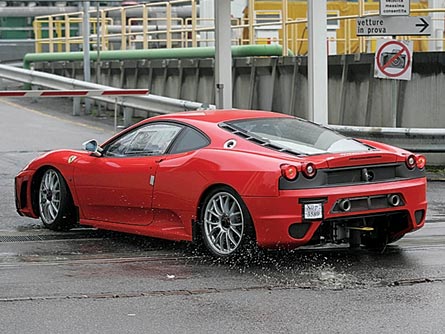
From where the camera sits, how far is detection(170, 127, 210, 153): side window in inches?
382

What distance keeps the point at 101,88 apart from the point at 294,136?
576 inches

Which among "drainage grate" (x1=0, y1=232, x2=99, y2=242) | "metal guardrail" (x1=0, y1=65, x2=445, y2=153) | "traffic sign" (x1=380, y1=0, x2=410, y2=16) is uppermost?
"traffic sign" (x1=380, y1=0, x2=410, y2=16)

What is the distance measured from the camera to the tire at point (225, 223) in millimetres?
8984

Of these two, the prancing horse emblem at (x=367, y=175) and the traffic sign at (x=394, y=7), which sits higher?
the traffic sign at (x=394, y=7)

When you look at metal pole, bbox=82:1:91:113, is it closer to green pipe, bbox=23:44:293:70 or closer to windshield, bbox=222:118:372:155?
green pipe, bbox=23:44:293:70

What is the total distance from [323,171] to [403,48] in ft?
27.2

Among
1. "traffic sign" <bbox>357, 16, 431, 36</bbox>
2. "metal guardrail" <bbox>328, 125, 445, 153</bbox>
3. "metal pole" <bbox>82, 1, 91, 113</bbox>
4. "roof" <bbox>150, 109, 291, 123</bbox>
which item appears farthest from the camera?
"metal pole" <bbox>82, 1, 91, 113</bbox>

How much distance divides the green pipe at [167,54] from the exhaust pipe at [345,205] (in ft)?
44.3

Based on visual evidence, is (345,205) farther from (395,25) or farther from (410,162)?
(395,25)

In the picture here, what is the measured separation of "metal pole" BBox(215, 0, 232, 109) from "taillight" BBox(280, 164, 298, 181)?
8676 mm

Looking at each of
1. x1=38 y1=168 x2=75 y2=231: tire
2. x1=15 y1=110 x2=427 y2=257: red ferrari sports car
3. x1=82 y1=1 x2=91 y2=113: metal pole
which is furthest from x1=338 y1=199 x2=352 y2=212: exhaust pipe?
x1=82 y1=1 x2=91 y2=113: metal pole

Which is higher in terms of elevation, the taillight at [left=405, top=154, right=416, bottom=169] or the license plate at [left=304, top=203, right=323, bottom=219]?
the taillight at [left=405, top=154, right=416, bottom=169]

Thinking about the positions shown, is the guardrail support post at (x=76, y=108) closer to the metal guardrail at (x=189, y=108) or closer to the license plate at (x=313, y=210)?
the metal guardrail at (x=189, y=108)

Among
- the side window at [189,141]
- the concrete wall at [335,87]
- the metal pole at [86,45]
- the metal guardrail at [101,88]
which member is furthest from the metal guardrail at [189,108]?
the side window at [189,141]
